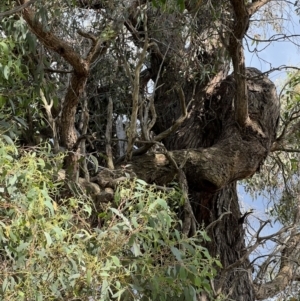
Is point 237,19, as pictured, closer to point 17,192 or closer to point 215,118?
point 215,118

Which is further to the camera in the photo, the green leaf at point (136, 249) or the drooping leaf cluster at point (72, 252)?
the green leaf at point (136, 249)

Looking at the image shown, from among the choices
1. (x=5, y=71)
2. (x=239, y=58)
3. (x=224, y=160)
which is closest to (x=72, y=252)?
(x=5, y=71)

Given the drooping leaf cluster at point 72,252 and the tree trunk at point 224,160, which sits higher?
the tree trunk at point 224,160

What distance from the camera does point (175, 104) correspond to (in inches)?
165

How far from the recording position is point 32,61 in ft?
10.1

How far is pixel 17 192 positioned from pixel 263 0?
6.94 ft

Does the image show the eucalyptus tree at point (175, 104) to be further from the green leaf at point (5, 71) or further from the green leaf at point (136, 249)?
the green leaf at point (136, 249)

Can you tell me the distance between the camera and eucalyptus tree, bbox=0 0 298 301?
9.82 ft

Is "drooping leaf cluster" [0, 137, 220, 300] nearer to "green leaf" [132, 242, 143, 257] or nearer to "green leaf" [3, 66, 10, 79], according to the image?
"green leaf" [132, 242, 143, 257]

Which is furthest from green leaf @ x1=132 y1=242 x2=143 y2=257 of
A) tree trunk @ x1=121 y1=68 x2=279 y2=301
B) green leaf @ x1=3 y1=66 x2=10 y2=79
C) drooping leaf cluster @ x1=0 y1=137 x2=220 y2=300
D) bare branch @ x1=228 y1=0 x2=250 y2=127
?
bare branch @ x1=228 y1=0 x2=250 y2=127

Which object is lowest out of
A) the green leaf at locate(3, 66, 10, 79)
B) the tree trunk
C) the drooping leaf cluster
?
the drooping leaf cluster

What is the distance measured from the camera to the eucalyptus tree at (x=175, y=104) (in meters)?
2.99

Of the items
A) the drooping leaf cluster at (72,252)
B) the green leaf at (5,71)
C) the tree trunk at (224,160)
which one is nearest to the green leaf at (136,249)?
the drooping leaf cluster at (72,252)

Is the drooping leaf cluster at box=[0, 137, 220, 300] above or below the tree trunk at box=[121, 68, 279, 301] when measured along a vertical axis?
below
